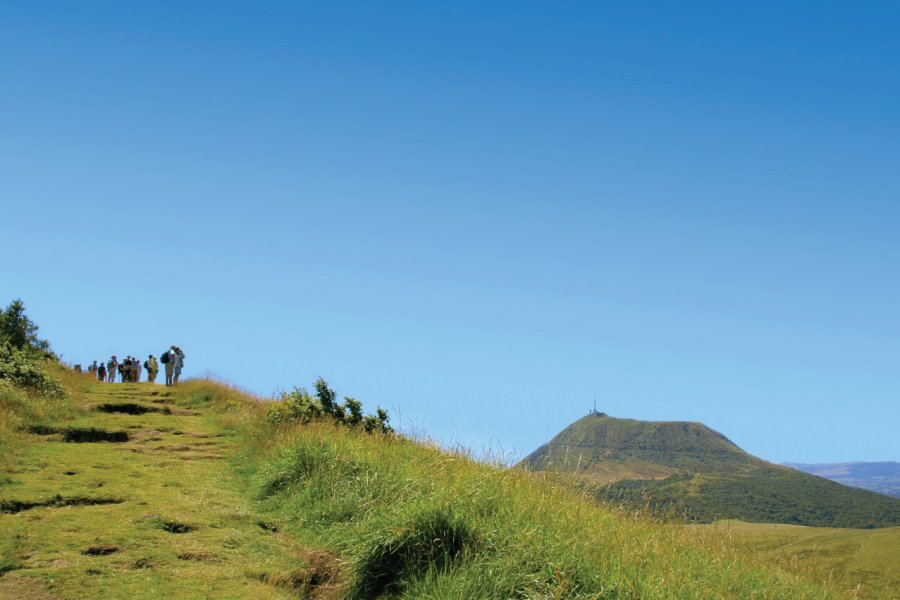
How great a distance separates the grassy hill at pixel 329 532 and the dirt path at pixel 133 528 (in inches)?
1.2

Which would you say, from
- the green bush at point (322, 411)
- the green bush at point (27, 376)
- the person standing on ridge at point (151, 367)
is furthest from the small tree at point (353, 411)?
the person standing on ridge at point (151, 367)

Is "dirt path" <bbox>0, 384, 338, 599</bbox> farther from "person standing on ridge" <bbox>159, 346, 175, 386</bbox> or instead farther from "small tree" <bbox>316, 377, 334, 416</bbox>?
"person standing on ridge" <bbox>159, 346, 175, 386</bbox>

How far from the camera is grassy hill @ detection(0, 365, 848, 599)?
27.8ft

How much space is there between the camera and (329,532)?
11125 millimetres

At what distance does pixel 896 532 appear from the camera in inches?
6275

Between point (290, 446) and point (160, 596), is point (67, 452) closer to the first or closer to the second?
point (290, 446)

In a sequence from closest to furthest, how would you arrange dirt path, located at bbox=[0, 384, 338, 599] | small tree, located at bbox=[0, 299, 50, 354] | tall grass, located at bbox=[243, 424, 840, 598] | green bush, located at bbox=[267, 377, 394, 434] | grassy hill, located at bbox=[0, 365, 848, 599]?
tall grass, located at bbox=[243, 424, 840, 598] < grassy hill, located at bbox=[0, 365, 848, 599] < dirt path, located at bbox=[0, 384, 338, 599] < green bush, located at bbox=[267, 377, 394, 434] < small tree, located at bbox=[0, 299, 50, 354]

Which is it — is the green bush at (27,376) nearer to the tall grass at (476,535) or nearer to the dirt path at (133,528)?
the dirt path at (133,528)

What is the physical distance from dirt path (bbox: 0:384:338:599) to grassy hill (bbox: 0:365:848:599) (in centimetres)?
3

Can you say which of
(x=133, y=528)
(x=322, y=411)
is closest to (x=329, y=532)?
(x=133, y=528)

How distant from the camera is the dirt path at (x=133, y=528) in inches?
344

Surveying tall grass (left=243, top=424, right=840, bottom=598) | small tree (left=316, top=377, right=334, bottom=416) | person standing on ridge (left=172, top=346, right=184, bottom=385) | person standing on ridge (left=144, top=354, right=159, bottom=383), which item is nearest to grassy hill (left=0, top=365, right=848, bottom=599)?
tall grass (left=243, top=424, right=840, bottom=598)

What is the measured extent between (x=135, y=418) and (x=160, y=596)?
1471cm

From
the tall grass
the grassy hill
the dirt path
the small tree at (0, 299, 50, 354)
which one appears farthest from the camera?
the small tree at (0, 299, 50, 354)
